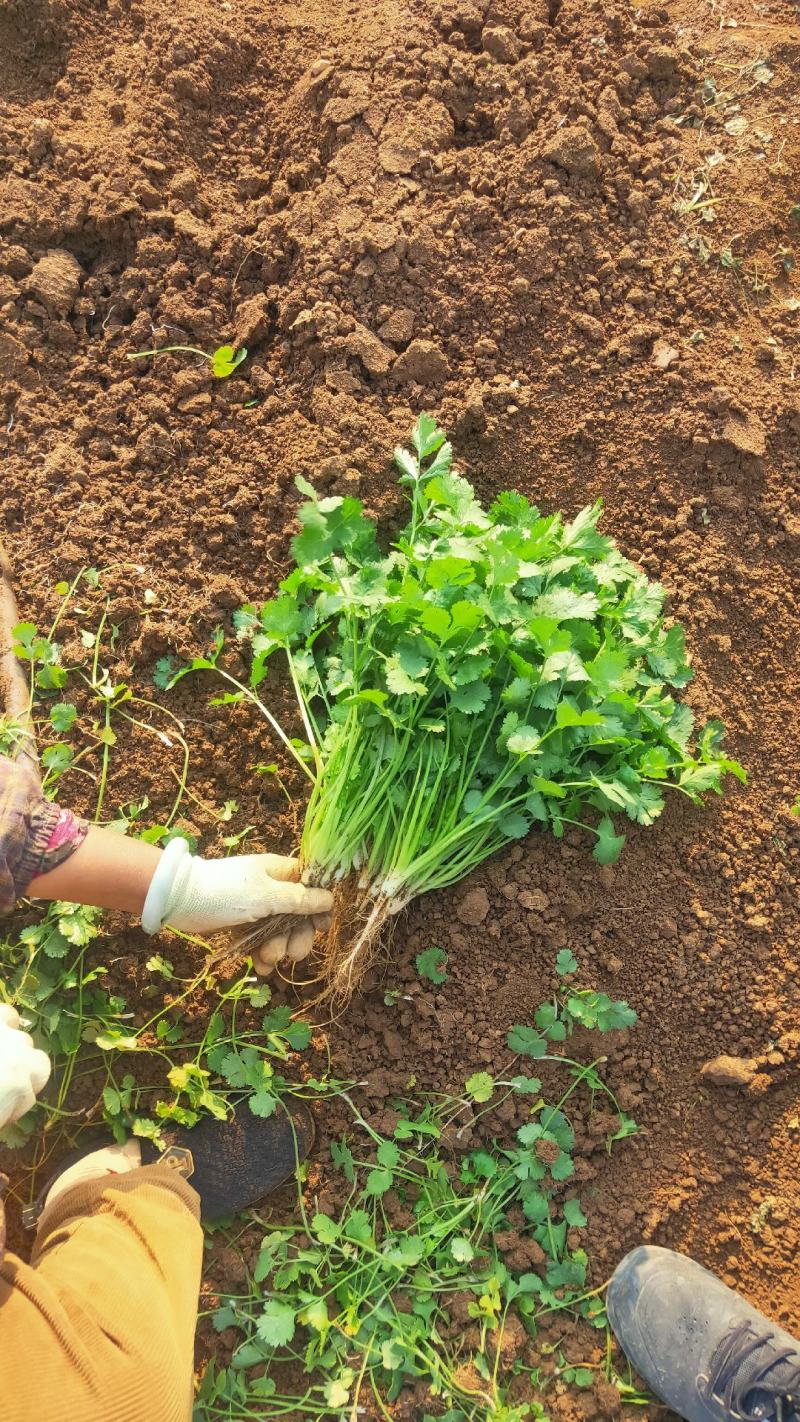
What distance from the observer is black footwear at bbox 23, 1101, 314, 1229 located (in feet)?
7.79

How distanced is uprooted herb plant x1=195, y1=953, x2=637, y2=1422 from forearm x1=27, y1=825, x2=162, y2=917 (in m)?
0.88

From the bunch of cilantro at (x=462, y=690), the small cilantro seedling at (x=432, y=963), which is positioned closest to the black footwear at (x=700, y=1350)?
the small cilantro seedling at (x=432, y=963)

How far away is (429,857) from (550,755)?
41 centimetres

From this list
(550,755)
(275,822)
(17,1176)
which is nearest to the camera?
(550,755)

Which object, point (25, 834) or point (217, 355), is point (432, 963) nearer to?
point (25, 834)

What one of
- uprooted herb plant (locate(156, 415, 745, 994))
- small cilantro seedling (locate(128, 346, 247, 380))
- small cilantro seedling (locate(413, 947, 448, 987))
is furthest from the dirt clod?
small cilantro seedling (locate(128, 346, 247, 380))

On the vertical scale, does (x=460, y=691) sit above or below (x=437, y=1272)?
above

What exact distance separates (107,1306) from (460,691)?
157cm

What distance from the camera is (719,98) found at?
9.09ft

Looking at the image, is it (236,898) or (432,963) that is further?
(432,963)

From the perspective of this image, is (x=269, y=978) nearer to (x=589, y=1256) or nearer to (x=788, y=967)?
(x=589, y=1256)

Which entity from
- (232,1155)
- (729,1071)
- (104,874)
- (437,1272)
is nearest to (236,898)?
(104,874)

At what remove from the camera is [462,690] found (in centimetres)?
223

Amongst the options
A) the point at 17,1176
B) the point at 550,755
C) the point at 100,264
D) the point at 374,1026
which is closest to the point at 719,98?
the point at 100,264
